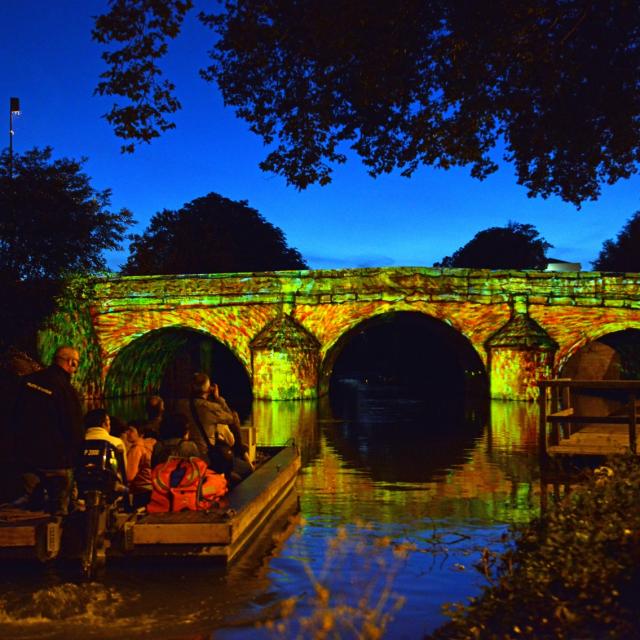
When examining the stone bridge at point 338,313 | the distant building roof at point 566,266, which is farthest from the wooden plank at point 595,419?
the distant building roof at point 566,266

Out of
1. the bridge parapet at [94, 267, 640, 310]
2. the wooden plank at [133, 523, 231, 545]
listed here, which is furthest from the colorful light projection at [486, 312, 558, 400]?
the wooden plank at [133, 523, 231, 545]

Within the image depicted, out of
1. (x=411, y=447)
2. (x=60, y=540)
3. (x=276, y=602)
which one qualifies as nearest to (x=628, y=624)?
(x=276, y=602)

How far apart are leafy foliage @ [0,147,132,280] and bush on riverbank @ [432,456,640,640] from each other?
94.5ft

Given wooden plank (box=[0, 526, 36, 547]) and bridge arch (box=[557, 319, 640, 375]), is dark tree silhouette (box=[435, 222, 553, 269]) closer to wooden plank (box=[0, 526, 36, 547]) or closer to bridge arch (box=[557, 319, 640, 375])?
bridge arch (box=[557, 319, 640, 375])

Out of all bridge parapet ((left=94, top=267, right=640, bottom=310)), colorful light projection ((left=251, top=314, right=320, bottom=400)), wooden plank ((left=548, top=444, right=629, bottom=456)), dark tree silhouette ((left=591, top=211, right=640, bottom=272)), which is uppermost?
dark tree silhouette ((left=591, top=211, right=640, bottom=272))

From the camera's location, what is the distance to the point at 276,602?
21.3ft

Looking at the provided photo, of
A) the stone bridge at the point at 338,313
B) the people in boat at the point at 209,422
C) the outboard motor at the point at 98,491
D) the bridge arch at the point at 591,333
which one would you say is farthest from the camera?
the stone bridge at the point at 338,313

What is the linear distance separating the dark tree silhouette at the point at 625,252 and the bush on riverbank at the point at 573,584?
44500 millimetres

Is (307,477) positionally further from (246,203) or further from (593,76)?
(246,203)

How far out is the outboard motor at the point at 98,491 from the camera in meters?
6.96

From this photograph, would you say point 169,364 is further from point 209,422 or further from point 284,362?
point 209,422

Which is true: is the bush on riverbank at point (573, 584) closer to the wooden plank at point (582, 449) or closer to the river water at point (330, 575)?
the river water at point (330, 575)

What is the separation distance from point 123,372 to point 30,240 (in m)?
6.25

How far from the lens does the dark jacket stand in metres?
7.06
